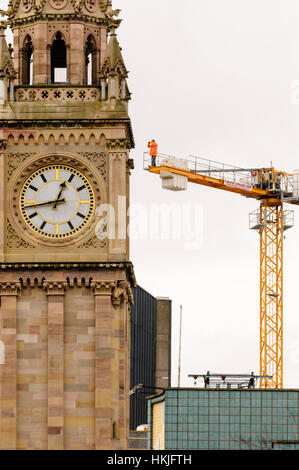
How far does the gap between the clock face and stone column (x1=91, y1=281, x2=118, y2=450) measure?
3861 mm

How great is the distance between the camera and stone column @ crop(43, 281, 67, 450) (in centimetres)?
14475

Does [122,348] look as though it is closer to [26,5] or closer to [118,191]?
[118,191]

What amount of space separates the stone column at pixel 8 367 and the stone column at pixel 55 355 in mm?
1992

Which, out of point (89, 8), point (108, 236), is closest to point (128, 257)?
point (108, 236)

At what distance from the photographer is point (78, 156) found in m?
147

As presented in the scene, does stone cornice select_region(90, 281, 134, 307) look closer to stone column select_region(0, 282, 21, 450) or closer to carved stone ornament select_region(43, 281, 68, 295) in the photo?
carved stone ornament select_region(43, 281, 68, 295)

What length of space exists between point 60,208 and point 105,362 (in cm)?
942

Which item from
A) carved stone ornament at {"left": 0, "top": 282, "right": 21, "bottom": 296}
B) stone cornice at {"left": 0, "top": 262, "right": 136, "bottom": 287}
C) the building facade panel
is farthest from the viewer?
carved stone ornament at {"left": 0, "top": 282, "right": 21, "bottom": 296}

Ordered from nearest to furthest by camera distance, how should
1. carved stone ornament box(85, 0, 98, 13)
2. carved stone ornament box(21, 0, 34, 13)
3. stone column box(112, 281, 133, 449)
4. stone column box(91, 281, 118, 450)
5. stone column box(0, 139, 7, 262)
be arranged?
1. stone column box(91, 281, 118, 450)
2. stone column box(112, 281, 133, 449)
3. stone column box(0, 139, 7, 262)
4. carved stone ornament box(85, 0, 98, 13)
5. carved stone ornament box(21, 0, 34, 13)

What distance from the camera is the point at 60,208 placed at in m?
147

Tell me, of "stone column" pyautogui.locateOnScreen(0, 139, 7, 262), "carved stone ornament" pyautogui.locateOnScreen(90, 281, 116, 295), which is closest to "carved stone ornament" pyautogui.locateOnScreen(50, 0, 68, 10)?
"stone column" pyautogui.locateOnScreen(0, 139, 7, 262)

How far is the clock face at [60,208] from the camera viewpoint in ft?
481

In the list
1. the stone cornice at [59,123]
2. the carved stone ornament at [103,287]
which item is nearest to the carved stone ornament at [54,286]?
the carved stone ornament at [103,287]
